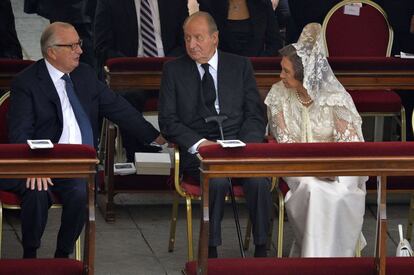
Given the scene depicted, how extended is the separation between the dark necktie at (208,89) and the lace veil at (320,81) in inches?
23.6

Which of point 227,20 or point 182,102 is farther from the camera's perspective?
point 227,20

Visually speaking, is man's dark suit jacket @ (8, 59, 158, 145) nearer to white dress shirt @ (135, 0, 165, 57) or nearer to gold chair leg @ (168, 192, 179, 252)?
gold chair leg @ (168, 192, 179, 252)

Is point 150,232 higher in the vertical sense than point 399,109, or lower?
lower

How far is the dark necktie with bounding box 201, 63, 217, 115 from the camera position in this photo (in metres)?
8.20

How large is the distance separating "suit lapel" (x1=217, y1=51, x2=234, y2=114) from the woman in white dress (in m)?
0.26

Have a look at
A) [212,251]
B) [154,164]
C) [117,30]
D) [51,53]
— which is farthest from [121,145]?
[212,251]

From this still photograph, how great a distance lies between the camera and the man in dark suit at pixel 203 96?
315 inches

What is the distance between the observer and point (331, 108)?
802cm

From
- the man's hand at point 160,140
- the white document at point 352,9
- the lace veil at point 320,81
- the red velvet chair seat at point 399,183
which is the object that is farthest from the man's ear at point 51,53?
the white document at point 352,9

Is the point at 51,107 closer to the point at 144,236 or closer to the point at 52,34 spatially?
the point at 52,34

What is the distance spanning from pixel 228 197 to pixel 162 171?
2.42ft

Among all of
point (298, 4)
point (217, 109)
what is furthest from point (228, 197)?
point (298, 4)

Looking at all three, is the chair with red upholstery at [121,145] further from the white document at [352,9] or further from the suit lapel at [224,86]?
the white document at [352,9]

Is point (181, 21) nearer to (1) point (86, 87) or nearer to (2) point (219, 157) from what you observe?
(1) point (86, 87)
